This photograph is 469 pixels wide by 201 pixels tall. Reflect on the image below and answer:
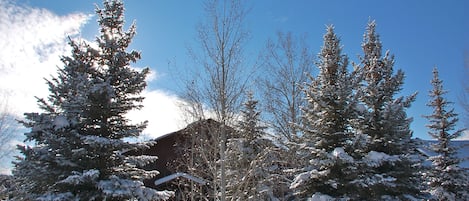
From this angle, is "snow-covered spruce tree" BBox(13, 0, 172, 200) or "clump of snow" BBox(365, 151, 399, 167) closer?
"snow-covered spruce tree" BBox(13, 0, 172, 200)

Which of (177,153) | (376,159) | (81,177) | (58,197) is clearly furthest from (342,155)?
(177,153)

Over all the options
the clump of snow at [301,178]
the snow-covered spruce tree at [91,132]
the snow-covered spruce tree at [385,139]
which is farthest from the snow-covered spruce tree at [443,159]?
the snow-covered spruce tree at [91,132]

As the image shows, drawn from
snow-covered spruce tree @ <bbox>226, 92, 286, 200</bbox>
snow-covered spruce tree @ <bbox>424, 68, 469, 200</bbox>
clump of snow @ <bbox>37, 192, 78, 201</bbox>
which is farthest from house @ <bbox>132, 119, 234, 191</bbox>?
snow-covered spruce tree @ <bbox>424, 68, 469, 200</bbox>

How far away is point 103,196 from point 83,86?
9.28ft

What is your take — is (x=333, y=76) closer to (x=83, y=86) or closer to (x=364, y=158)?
(x=364, y=158)

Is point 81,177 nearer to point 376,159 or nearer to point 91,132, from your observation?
point 91,132

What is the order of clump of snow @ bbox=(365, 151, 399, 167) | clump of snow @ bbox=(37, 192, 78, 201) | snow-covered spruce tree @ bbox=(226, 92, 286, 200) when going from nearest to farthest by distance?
clump of snow @ bbox=(37, 192, 78, 201)
clump of snow @ bbox=(365, 151, 399, 167)
snow-covered spruce tree @ bbox=(226, 92, 286, 200)

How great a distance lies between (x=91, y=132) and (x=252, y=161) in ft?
21.0

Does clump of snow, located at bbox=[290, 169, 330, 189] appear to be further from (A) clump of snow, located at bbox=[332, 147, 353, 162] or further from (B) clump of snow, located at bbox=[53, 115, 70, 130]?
(B) clump of snow, located at bbox=[53, 115, 70, 130]

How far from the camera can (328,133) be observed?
1106 cm

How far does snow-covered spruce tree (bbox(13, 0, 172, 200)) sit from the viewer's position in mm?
8484

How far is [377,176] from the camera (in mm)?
10391

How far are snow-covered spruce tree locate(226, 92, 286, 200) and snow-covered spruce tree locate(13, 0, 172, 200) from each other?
16.7 ft

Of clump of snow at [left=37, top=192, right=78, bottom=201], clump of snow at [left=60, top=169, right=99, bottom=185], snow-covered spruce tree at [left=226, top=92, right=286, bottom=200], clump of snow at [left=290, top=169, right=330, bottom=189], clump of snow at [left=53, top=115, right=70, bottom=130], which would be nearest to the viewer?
clump of snow at [left=37, top=192, right=78, bottom=201]
